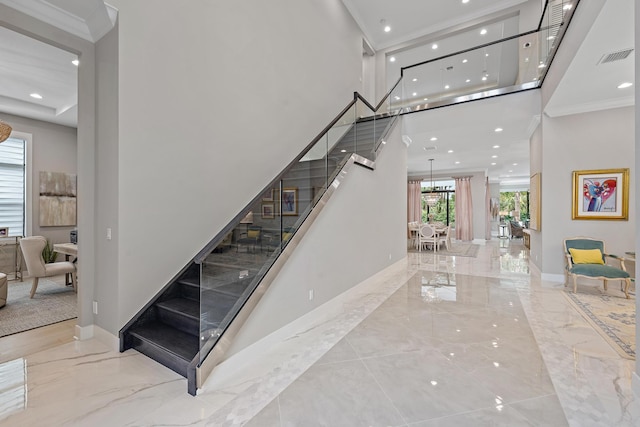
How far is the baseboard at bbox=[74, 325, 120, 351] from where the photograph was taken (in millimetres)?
2965

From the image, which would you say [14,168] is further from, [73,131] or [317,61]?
[317,61]

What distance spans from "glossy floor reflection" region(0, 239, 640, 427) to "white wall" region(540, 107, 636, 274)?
2.38 m

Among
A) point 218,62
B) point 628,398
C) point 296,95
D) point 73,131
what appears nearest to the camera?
point 628,398

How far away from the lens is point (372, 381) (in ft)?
7.66

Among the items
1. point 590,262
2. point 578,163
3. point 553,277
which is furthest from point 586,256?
point 578,163

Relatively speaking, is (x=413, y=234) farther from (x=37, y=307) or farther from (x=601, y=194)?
(x=37, y=307)

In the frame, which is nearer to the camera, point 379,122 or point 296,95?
point 296,95

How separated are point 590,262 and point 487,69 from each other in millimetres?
6058

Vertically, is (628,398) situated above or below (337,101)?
below

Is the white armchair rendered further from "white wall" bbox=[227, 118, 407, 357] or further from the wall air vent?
the wall air vent

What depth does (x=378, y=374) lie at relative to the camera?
2438mm

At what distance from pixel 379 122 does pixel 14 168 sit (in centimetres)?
831

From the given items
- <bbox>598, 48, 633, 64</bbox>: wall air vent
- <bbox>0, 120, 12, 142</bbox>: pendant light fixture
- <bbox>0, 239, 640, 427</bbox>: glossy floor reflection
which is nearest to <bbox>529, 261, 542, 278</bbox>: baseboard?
<bbox>0, 239, 640, 427</bbox>: glossy floor reflection

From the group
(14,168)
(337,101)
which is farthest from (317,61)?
(14,168)
